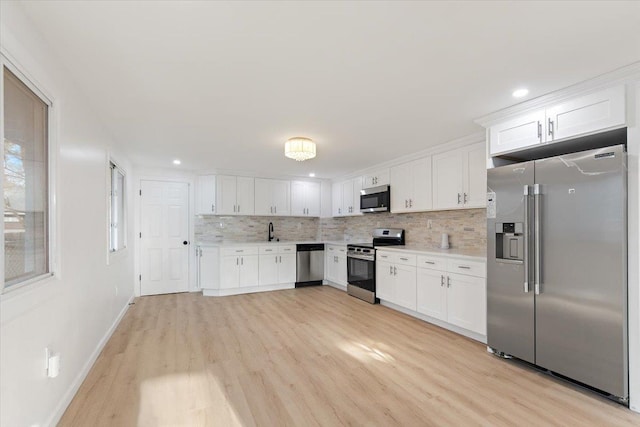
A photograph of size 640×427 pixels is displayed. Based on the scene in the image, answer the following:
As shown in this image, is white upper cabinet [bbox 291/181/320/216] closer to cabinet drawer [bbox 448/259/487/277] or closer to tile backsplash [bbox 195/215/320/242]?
tile backsplash [bbox 195/215/320/242]

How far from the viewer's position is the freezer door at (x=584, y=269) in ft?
7.10

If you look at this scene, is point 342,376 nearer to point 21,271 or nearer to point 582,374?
point 582,374

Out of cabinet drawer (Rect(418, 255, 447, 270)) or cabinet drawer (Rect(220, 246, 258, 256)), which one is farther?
cabinet drawer (Rect(220, 246, 258, 256))

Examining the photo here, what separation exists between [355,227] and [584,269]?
4540 mm

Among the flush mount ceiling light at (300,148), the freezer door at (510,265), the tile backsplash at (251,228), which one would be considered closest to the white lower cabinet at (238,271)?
the tile backsplash at (251,228)

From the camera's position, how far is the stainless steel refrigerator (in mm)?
2180

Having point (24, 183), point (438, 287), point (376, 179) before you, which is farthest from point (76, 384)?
point (376, 179)

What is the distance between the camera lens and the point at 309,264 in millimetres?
6250

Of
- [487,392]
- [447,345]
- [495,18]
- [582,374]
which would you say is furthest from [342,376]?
[495,18]

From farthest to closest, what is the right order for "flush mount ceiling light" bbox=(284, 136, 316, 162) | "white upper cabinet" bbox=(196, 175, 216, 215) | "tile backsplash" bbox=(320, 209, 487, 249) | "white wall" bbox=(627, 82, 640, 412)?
"white upper cabinet" bbox=(196, 175, 216, 215), "tile backsplash" bbox=(320, 209, 487, 249), "flush mount ceiling light" bbox=(284, 136, 316, 162), "white wall" bbox=(627, 82, 640, 412)

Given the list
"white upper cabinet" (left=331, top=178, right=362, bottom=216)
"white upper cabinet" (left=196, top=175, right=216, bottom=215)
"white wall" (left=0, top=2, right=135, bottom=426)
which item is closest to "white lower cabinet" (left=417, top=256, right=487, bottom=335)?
"white upper cabinet" (left=331, top=178, right=362, bottom=216)

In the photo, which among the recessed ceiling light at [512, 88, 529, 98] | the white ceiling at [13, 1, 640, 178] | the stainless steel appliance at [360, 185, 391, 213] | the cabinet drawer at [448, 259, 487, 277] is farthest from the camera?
the stainless steel appliance at [360, 185, 391, 213]

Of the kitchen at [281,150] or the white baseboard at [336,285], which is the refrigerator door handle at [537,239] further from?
the white baseboard at [336,285]

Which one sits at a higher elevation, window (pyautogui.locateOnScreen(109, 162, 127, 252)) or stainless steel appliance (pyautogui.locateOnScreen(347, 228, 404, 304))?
window (pyautogui.locateOnScreen(109, 162, 127, 252))
